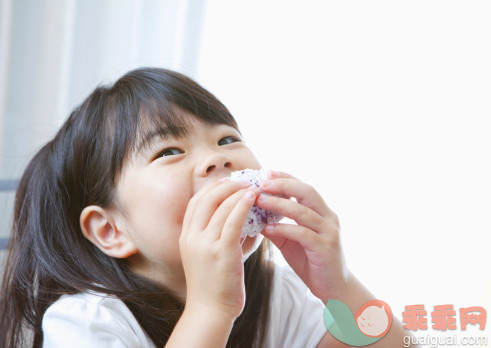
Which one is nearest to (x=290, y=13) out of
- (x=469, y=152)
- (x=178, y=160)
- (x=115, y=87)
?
(x=469, y=152)

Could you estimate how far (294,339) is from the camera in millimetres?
1063

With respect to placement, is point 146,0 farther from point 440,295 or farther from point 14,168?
point 440,295

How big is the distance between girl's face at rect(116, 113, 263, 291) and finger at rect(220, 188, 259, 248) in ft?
0.36

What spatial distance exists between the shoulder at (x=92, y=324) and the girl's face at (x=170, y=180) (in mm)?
108

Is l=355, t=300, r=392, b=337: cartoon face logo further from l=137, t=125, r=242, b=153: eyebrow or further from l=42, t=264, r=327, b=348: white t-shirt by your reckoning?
l=137, t=125, r=242, b=153: eyebrow

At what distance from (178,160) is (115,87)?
9.1 inches

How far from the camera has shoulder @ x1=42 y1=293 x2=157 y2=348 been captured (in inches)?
31.2

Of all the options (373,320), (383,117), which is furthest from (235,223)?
(383,117)

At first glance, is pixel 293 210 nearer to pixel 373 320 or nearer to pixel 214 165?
pixel 214 165

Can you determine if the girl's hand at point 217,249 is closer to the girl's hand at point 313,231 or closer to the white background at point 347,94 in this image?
the girl's hand at point 313,231

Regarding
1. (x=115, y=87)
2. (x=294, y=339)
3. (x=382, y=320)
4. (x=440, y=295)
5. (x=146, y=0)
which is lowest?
(x=440, y=295)

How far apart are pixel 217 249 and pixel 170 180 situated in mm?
153

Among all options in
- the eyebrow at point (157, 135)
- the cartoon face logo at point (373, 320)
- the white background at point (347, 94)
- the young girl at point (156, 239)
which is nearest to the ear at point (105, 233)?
the young girl at point (156, 239)

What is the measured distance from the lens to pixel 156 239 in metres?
0.88
